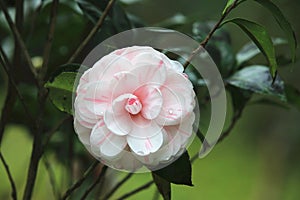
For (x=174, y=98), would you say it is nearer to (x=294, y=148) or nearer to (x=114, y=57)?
(x=114, y=57)

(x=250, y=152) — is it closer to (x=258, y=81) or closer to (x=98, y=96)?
(x=258, y=81)

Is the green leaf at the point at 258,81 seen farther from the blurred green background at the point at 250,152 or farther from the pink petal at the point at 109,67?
the blurred green background at the point at 250,152

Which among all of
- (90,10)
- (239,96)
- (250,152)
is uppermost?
(90,10)

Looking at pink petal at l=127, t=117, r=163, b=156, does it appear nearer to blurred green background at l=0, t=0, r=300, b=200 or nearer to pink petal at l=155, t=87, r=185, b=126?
pink petal at l=155, t=87, r=185, b=126

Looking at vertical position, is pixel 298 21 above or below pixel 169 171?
below

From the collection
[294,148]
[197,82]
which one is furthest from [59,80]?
[294,148]

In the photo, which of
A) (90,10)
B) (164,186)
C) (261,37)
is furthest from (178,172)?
(90,10)
